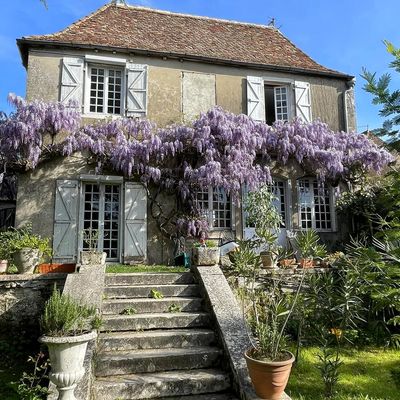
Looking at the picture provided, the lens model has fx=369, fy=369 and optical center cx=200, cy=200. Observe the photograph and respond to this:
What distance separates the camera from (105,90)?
28.1 feet

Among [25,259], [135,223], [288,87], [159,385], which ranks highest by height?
[288,87]

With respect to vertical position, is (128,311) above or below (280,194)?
below

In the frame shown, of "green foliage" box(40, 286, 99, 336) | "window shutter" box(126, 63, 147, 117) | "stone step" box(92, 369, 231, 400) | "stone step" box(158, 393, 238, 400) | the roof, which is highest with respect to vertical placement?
the roof

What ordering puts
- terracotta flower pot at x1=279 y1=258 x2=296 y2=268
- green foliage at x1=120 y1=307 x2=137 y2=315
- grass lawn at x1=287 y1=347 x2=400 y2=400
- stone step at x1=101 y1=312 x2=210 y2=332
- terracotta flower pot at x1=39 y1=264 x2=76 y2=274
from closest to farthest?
grass lawn at x1=287 y1=347 x2=400 y2=400, stone step at x1=101 y1=312 x2=210 y2=332, green foliage at x1=120 y1=307 x2=137 y2=315, terracotta flower pot at x1=39 y1=264 x2=76 y2=274, terracotta flower pot at x1=279 y1=258 x2=296 y2=268

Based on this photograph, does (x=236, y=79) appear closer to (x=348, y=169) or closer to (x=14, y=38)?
(x=348, y=169)

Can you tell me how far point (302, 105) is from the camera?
9484 millimetres

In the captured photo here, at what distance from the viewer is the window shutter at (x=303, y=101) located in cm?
947

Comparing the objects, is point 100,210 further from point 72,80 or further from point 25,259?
point 72,80

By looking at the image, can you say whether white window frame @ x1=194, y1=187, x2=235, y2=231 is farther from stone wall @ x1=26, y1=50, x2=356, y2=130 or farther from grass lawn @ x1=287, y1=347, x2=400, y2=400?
grass lawn @ x1=287, y1=347, x2=400, y2=400

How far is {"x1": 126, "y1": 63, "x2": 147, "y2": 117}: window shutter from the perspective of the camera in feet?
27.8

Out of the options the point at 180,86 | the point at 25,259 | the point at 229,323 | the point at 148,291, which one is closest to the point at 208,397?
the point at 229,323

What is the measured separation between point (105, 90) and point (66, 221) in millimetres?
3173

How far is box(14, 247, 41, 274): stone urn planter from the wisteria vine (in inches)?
107

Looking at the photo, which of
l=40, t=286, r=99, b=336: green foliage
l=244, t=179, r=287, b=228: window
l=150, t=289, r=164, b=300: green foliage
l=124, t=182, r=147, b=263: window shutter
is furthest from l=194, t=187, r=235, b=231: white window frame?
l=40, t=286, r=99, b=336: green foliage
